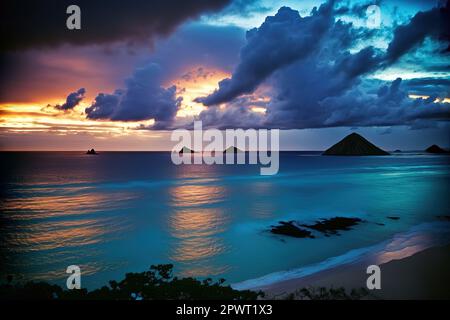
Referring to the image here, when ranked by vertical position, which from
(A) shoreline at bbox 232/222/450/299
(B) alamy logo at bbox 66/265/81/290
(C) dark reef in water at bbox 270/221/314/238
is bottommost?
(B) alamy logo at bbox 66/265/81/290

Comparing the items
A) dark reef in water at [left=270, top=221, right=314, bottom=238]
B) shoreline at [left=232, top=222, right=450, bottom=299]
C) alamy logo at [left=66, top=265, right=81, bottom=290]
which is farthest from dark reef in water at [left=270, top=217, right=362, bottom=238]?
alamy logo at [left=66, top=265, right=81, bottom=290]

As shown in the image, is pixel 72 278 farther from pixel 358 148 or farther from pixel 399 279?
pixel 358 148

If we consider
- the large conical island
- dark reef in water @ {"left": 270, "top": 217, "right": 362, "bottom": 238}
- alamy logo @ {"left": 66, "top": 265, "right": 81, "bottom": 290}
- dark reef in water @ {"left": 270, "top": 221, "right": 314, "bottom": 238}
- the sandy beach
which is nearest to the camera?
the sandy beach

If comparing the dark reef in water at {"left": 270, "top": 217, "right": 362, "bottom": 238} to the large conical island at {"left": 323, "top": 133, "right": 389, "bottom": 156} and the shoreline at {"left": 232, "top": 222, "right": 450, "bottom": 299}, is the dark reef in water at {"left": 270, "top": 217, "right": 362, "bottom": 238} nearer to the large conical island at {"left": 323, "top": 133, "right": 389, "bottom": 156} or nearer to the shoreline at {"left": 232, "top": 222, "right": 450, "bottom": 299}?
the shoreline at {"left": 232, "top": 222, "right": 450, "bottom": 299}

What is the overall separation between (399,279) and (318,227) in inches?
333

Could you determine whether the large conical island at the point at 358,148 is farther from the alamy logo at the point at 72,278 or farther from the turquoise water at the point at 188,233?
the alamy logo at the point at 72,278

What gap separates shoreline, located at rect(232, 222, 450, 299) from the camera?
754cm

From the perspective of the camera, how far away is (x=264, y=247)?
1346 centimetres

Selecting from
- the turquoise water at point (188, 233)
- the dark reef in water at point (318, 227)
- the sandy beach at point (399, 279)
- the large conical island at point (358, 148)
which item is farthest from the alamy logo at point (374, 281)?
the large conical island at point (358, 148)

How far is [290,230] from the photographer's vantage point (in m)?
16.1
